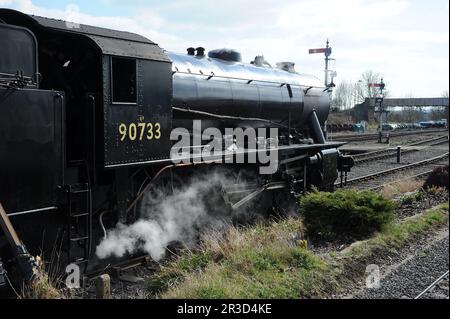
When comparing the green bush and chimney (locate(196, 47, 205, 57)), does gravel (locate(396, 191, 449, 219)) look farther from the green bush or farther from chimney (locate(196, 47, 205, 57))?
chimney (locate(196, 47, 205, 57))

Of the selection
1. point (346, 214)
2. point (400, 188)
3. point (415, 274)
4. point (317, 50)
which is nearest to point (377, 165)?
point (400, 188)

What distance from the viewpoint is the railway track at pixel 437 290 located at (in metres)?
5.77

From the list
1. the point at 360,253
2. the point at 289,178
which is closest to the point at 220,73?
the point at 289,178

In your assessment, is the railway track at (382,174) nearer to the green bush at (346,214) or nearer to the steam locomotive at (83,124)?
the green bush at (346,214)

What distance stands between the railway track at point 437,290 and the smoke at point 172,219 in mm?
3917

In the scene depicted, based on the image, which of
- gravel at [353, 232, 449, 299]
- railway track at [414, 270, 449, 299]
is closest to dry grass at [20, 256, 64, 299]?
gravel at [353, 232, 449, 299]

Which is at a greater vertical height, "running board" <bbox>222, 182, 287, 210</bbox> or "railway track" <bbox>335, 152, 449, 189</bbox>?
"running board" <bbox>222, 182, 287, 210</bbox>

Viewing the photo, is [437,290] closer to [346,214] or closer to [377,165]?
[346,214]

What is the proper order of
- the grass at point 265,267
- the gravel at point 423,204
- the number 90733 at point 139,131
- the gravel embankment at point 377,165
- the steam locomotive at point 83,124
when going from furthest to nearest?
the gravel embankment at point 377,165, the gravel at point 423,204, the number 90733 at point 139,131, the grass at point 265,267, the steam locomotive at point 83,124

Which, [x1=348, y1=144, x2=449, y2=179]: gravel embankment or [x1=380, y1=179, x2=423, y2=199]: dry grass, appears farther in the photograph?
[x1=348, y1=144, x2=449, y2=179]: gravel embankment

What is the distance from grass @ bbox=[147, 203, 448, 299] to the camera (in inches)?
221

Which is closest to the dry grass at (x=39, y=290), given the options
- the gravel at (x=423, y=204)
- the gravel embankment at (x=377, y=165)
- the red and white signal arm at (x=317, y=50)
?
the gravel at (x=423, y=204)

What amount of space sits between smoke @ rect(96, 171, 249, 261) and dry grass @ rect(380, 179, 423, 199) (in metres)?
6.13
